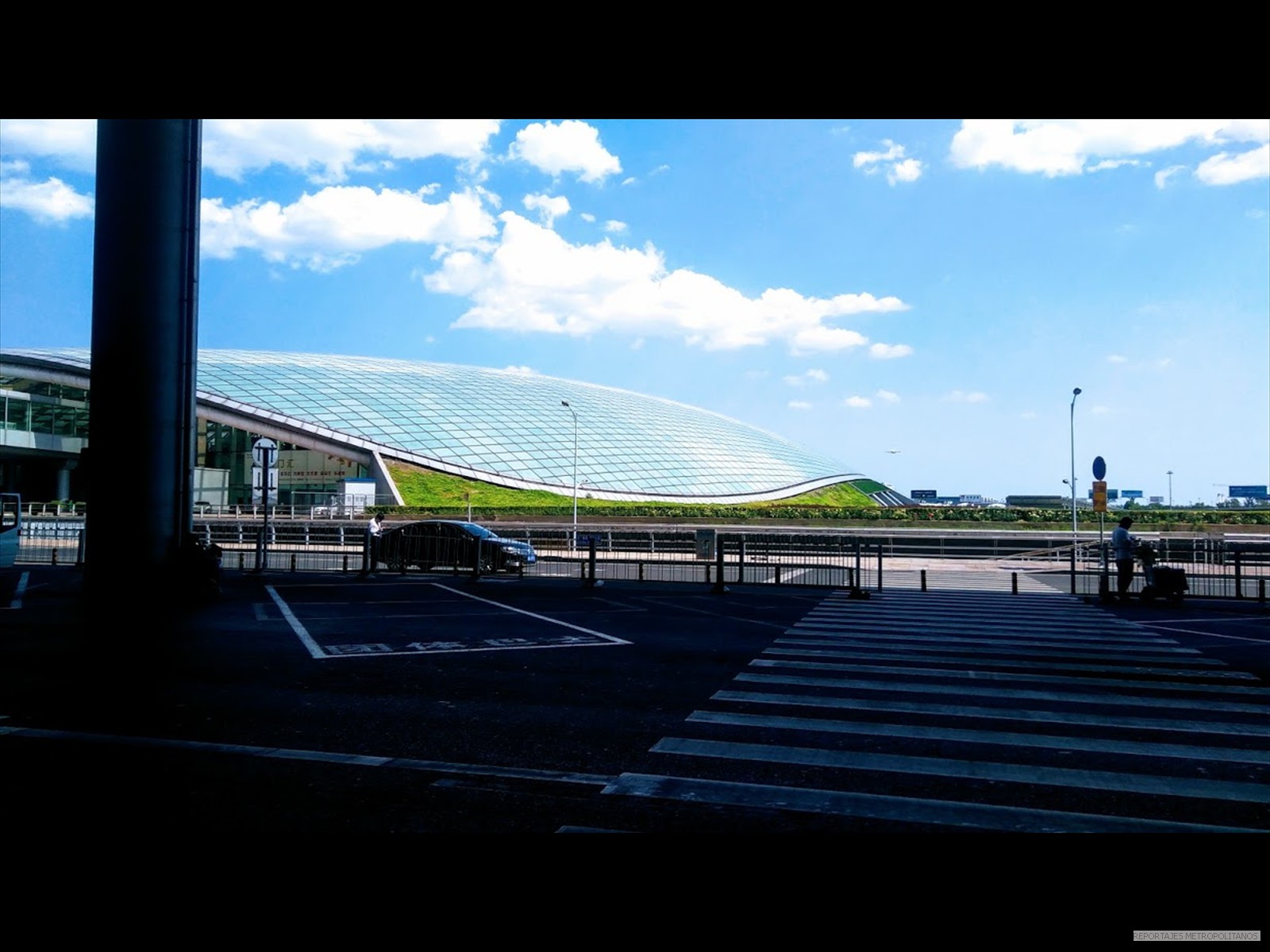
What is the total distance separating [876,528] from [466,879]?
159ft

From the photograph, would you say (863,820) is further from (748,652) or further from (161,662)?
(161,662)

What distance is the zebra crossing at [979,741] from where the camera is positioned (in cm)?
551

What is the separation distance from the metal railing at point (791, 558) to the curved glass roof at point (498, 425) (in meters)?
20.3

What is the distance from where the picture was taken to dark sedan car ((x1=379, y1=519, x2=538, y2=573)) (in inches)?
1069

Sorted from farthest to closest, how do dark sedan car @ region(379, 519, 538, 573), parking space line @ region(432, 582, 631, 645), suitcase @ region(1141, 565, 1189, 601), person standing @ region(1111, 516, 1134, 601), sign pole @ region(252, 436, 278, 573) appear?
dark sedan car @ region(379, 519, 538, 573) → sign pole @ region(252, 436, 278, 573) → suitcase @ region(1141, 565, 1189, 601) → person standing @ region(1111, 516, 1134, 601) → parking space line @ region(432, 582, 631, 645)

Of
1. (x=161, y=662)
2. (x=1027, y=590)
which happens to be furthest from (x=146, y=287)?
(x=1027, y=590)

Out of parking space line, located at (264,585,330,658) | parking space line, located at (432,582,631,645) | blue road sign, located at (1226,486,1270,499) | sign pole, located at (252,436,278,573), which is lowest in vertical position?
parking space line, located at (432,582,631,645)

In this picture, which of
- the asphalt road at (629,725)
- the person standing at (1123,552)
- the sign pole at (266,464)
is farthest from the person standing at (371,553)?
the person standing at (1123,552)

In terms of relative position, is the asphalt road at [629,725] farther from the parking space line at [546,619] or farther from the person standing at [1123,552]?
the person standing at [1123,552]

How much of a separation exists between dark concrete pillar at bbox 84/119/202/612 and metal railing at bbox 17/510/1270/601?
1349 millimetres

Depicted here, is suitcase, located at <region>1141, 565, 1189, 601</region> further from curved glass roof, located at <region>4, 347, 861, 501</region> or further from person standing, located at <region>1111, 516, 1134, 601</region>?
curved glass roof, located at <region>4, 347, 861, 501</region>

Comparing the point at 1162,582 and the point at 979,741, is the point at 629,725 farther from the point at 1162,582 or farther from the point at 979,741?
the point at 1162,582

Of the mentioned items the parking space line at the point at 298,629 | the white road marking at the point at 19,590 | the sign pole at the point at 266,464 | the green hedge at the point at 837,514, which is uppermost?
the sign pole at the point at 266,464

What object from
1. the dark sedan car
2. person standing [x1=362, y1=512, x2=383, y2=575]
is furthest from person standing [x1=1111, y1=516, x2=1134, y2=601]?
person standing [x1=362, y1=512, x2=383, y2=575]
